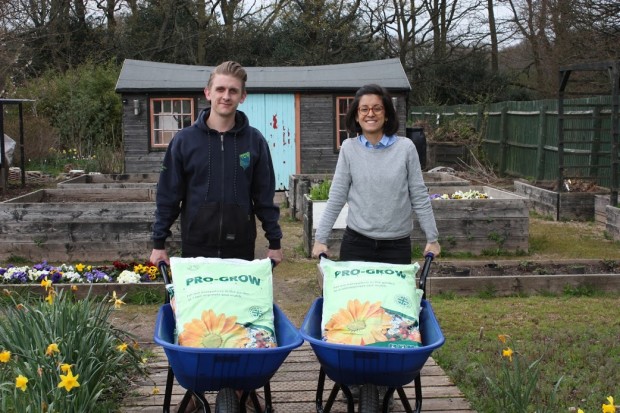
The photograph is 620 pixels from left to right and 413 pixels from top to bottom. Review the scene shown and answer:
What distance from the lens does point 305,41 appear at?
3145 cm

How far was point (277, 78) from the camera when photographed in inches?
710

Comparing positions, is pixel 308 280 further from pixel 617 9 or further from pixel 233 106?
pixel 617 9

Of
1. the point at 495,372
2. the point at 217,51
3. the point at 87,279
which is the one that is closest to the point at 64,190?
the point at 87,279

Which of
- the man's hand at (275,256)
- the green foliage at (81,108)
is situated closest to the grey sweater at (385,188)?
the man's hand at (275,256)

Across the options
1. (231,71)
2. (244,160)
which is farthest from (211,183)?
(231,71)

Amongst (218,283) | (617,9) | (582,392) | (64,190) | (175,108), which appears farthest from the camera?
(617,9)

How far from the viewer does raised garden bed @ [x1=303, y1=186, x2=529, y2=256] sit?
10.1 m

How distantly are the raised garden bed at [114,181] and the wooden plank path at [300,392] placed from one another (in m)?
8.69

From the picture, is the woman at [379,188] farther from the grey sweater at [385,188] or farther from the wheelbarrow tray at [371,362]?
the wheelbarrow tray at [371,362]

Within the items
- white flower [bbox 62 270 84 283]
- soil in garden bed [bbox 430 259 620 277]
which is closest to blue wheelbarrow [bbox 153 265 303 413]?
white flower [bbox 62 270 84 283]

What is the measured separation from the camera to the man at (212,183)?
14.0 feet

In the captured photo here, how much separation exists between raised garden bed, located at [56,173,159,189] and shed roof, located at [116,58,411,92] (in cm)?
232

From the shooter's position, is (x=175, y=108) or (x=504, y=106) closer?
(x=175, y=108)

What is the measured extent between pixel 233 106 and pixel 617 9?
55.1ft
